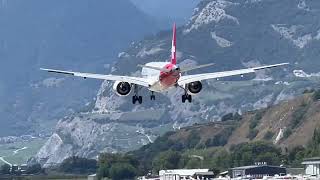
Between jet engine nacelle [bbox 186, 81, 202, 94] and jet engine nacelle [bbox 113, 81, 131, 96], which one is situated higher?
jet engine nacelle [bbox 113, 81, 131, 96]

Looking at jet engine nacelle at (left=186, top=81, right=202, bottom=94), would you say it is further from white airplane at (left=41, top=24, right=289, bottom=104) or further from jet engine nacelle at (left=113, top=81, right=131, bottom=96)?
jet engine nacelle at (left=113, top=81, right=131, bottom=96)

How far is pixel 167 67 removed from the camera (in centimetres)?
14262

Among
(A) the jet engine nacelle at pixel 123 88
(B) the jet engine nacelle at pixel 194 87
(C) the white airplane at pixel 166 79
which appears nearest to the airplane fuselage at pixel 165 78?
(C) the white airplane at pixel 166 79

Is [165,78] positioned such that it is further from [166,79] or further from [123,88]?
[123,88]

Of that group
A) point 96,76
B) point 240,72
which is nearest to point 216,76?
point 240,72

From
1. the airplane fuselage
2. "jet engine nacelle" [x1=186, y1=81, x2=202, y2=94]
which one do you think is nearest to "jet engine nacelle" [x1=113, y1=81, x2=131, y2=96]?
the airplane fuselage

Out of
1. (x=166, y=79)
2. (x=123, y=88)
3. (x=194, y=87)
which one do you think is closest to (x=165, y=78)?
(x=166, y=79)

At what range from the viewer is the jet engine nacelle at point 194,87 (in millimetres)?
142750

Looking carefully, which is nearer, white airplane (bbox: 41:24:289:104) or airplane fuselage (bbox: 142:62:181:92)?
airplane fuselage (bbox: 142:62:181:92)

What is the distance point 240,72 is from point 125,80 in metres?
11.0

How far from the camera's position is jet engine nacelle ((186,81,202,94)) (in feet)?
468

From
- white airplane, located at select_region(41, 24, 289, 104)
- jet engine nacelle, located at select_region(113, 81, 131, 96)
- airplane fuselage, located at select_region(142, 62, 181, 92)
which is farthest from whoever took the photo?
jet engine nacelle, located at select_region(113, 81, 131, 96)

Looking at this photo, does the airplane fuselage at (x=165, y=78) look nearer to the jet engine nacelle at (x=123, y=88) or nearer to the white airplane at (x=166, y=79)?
the white airplane at (x=166, y=79)

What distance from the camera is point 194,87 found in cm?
14312
